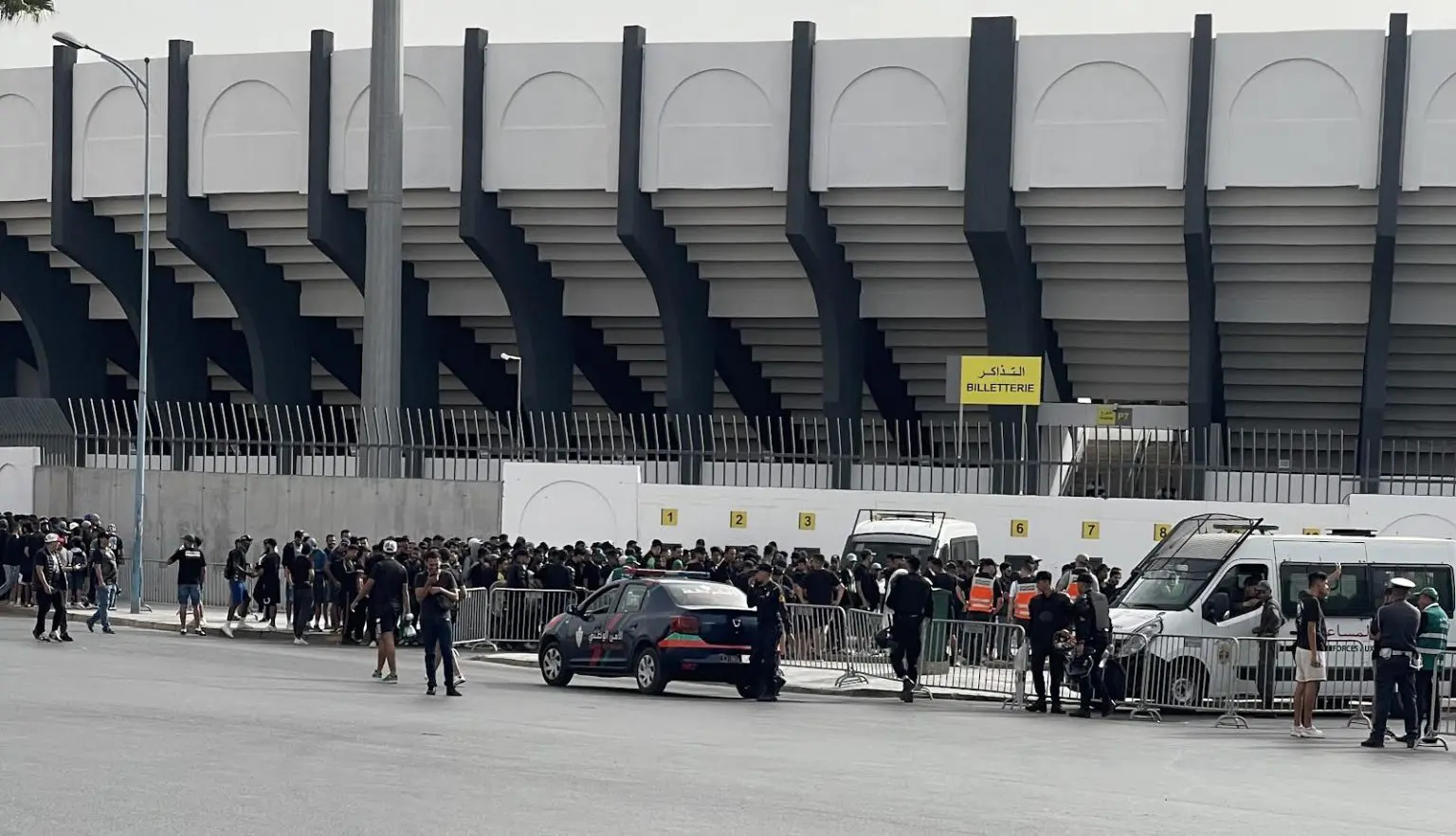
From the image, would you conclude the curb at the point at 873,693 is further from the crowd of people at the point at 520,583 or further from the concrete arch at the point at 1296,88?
the concrete arch at the point at 1296,88

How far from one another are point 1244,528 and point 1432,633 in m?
4.46

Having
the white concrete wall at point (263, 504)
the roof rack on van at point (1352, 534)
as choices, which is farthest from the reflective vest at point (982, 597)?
the white concrete wall at point (263, 504)

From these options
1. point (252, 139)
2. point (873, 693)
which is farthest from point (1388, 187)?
point (252, 139)

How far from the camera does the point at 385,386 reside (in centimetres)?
3978

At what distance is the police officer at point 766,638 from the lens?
21.2 metres

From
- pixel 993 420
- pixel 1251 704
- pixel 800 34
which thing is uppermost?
pixel 800 34

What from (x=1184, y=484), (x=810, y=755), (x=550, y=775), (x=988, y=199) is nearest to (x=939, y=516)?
(x=1184, y=484)

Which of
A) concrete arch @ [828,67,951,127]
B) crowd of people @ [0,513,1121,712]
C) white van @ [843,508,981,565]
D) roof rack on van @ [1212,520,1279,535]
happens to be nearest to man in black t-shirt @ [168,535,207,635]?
crowd of people @ [0,513,1121,712]

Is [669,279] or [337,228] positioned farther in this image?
[337,228]

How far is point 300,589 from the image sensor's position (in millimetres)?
28359

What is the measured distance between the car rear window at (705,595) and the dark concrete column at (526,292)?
18962mm

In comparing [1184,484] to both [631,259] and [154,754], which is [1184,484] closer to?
[631,259]

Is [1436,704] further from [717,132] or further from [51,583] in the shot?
[717,132]

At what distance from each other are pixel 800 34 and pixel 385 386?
10.8 metres
